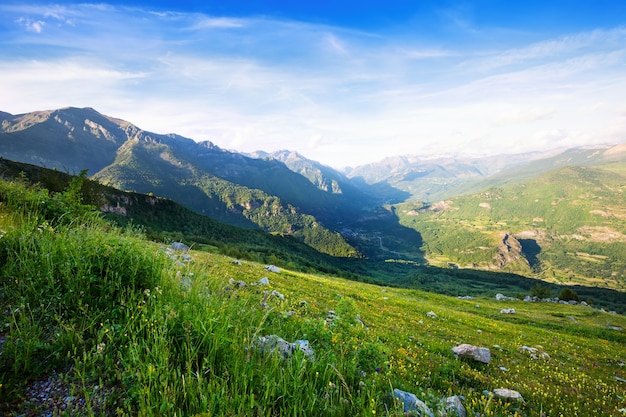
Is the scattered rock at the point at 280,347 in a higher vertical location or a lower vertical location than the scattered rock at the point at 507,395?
higher

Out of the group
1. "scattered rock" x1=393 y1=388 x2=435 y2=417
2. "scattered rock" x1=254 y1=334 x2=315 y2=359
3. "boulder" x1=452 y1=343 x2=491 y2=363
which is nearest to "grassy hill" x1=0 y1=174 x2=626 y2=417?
"scattered rock" x1=254 y1=334 x2=315 y2=359

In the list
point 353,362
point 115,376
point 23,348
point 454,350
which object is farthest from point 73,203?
point 454,350

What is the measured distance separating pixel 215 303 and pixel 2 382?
2880 mm

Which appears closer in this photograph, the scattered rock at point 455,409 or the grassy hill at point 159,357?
the grassy hill at point 159,357

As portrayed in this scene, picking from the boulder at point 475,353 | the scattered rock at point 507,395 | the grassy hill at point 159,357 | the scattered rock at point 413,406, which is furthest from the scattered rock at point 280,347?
the boulder at point 475,353

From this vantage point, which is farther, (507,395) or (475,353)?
(475,353)

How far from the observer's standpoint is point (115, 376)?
3646 millimetres

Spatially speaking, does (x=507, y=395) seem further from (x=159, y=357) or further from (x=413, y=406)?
(x=159, y=357)

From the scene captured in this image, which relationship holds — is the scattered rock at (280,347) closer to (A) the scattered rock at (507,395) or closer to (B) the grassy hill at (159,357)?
(B) the grassy hill at (159,357)

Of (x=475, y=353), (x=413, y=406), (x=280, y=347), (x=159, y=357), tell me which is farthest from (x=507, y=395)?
(x=159, y=357)

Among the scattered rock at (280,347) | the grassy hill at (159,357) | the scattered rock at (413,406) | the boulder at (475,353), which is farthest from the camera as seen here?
the boulder at (475,353)

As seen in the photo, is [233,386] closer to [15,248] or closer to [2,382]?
[2,382]

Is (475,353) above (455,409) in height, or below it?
below

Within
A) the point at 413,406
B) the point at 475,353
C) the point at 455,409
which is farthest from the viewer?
the point at 475,353
